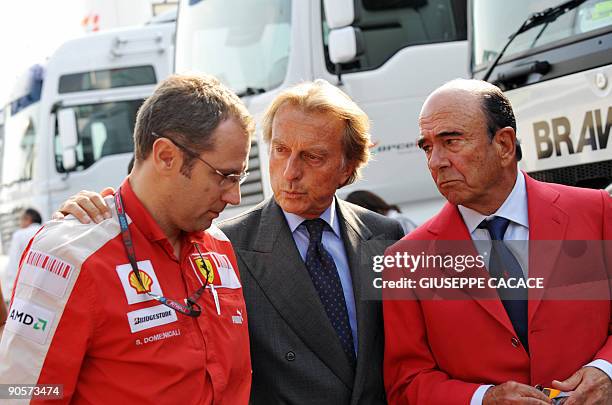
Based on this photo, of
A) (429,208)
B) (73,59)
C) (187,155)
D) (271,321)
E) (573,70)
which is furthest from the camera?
(73,59)

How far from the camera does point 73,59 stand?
386 inches

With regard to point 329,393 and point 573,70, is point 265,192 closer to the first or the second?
point 573,70

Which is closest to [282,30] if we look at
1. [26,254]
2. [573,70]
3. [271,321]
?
[573,70]

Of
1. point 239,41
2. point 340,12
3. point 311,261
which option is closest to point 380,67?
point 340,12

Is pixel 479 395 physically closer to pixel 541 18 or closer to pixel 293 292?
pixel 293 292

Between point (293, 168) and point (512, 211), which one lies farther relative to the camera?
point (293, 168)

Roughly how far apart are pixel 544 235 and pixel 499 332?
329 millimetres

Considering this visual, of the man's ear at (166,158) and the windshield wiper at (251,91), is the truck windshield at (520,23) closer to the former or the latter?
the windshield wiper at (251,91)

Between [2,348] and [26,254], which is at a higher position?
[26,254]

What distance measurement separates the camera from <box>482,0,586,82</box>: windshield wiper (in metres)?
4.01

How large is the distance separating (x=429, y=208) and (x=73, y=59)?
5294 millimetres

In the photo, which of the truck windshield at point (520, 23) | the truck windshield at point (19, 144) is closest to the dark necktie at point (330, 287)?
the truck windshield at point (520, 23)

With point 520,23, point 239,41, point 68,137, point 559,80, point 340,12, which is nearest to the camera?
point 559,80

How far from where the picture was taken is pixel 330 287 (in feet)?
9.37
